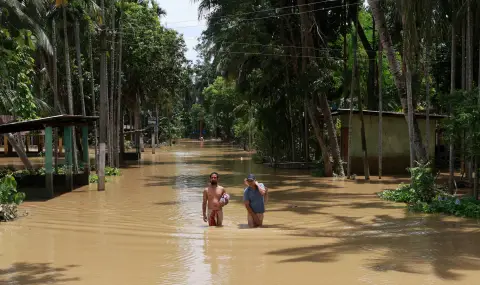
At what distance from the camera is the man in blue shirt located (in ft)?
36.8

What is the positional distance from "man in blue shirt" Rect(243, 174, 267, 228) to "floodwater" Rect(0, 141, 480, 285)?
29cm

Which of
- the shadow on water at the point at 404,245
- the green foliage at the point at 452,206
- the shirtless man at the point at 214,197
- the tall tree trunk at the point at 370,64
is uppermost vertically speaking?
the tall tree trunk at the point at 370,64

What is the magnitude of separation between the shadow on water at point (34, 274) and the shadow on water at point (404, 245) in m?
3.21

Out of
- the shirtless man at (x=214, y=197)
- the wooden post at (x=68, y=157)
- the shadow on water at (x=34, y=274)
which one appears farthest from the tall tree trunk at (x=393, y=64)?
the wooden post at (x=68, y=157)

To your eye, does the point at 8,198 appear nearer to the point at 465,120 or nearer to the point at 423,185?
the point at 423,185

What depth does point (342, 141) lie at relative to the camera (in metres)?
27.9

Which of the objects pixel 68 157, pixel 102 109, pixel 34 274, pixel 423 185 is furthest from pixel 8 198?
pixel 423 185

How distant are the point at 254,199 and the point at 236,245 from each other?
5.48ft

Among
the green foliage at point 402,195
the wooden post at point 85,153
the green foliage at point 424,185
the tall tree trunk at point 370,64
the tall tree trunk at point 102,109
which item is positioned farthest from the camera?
the tall tree trunk at point 370,64

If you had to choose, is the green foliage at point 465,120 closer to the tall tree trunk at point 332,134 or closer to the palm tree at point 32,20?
the tall tree trunk at point 332,134

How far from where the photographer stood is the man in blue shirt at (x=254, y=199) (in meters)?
11.2

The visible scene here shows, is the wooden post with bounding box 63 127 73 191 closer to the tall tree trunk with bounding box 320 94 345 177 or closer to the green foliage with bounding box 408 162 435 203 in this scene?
the tall tree trunk with bounding box 320 94 345 177

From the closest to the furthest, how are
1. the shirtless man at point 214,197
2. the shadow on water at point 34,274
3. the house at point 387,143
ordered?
1. the shadow on water at point 34,274
2. the shirtless man at point 214,197
3. the house at point 387,143

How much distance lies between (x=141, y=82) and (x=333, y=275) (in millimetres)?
28253
